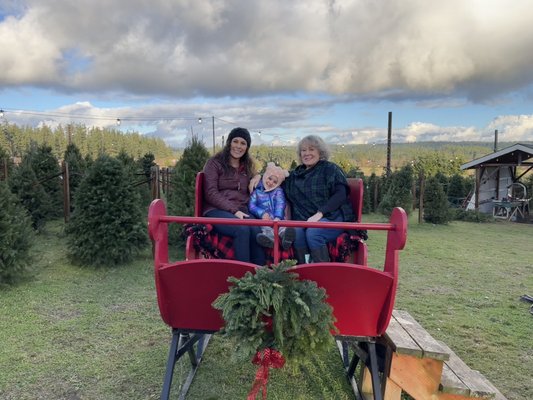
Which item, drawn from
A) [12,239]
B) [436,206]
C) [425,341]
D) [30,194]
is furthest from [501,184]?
[12,239]

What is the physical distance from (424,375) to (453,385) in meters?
0.17

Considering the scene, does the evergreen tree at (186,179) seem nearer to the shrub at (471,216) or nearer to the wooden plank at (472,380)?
the wooden plank at (472,380)

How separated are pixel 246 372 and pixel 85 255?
13.1 feet

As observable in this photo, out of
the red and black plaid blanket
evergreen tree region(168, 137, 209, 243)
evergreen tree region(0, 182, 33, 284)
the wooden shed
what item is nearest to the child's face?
the red and black plaid blanket

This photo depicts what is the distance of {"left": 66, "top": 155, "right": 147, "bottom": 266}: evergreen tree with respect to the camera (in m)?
6.32

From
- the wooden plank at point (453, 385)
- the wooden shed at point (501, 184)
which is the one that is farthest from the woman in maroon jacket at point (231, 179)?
the wooden shed at point (501, 184)

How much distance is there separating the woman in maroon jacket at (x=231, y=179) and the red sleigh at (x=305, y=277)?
0.82 meters

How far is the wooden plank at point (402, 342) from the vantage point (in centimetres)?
246

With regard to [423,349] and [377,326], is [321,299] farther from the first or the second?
[423,349]

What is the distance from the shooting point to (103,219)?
20.7ft

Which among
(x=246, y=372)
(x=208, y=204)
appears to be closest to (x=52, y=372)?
(x=246, y=372)

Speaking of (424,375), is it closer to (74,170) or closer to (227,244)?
(227,244)

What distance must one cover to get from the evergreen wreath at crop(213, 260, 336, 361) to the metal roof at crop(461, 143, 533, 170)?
1701cm

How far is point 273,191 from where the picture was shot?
3.26 metres
